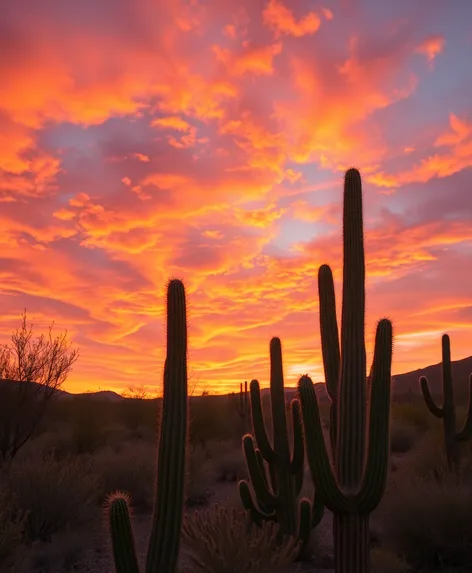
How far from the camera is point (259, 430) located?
30.7 feet

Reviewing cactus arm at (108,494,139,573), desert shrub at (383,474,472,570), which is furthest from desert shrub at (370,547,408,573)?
cactus arm at (108,494,139,573)

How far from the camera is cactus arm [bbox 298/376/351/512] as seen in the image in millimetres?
6023

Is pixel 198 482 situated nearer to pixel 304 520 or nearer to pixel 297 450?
pixel 297 450

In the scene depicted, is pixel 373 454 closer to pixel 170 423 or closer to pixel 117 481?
pixel 170 423

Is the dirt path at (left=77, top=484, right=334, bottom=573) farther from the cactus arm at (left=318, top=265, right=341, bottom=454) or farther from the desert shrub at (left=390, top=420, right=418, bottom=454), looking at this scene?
the desert shrub at (left=390, top=420, right=418, bottom=454)

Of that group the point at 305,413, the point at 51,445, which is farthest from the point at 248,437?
the point at 51,445

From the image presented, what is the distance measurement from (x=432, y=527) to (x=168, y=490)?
19.6 feet

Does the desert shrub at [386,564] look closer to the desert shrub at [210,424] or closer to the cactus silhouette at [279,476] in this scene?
the cactus silhouette at [279,476]

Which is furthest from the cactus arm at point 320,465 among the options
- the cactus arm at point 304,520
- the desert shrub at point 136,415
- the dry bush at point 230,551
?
the desert shrub at point 136,415

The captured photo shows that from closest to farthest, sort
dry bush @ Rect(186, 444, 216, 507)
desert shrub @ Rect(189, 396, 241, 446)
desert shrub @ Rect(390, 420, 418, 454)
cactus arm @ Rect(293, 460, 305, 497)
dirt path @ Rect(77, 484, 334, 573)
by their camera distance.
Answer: cactus arm @ Rect(293, 460, 305, 497)
dirt path @ Rect(77, 484, 334, 573)
dry bush @ Rect(186, 444, 216, 507)
desert shrub @ Rect(390, 420, 418, 454)
desert shrub @ Rect(189, 396, 241, 446)

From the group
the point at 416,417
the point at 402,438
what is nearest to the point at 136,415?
the point at 402,438

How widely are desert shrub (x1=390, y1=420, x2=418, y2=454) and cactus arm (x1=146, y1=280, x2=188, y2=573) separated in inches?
788

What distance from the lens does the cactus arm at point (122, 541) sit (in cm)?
478

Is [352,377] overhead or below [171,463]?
overhead
